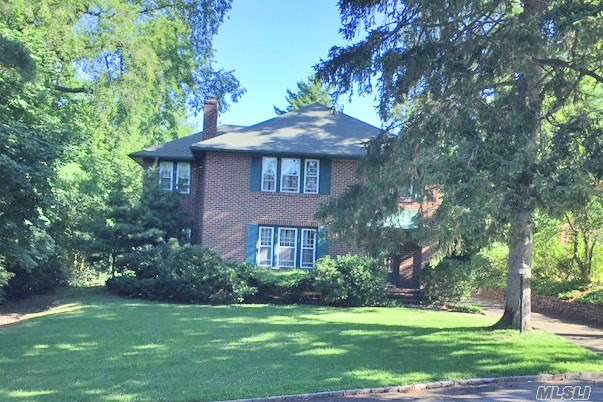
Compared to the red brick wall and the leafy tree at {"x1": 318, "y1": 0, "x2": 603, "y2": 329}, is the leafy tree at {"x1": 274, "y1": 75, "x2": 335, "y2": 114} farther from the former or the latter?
the leafy tree at {"x1": 318, "y1": 0, "x2": 603, "y2": 329}

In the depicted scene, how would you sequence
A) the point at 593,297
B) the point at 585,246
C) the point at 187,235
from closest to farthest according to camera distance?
the point at 593,297
the point at 585,246
the point at 187,235

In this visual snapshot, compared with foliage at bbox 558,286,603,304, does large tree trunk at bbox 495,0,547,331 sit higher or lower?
higher

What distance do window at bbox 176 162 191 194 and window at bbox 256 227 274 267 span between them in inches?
192

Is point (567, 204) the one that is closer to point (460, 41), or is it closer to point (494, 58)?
point (494, 58)

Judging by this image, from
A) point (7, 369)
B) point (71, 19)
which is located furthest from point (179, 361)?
point (71, 19)

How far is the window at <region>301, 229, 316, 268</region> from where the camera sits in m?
24.2

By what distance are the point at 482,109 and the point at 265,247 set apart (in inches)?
605

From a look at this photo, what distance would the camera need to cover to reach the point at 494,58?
9.80 metres

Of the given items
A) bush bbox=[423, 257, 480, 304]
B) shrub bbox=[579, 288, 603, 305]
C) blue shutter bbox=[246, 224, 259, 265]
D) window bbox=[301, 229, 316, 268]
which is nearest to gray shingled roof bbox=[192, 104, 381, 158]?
blue shutter bbox=[246, 224, 259, 265]

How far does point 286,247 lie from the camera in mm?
24266

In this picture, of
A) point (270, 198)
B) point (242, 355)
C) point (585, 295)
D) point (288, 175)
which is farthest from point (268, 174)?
point (242, 355)

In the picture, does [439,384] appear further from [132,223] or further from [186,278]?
[132,223]

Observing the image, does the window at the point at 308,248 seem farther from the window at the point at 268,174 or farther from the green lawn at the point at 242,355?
the green lawn at the point at 242,355

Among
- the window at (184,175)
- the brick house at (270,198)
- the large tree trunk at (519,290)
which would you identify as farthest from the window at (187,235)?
the large tree trunk at (519,290)
